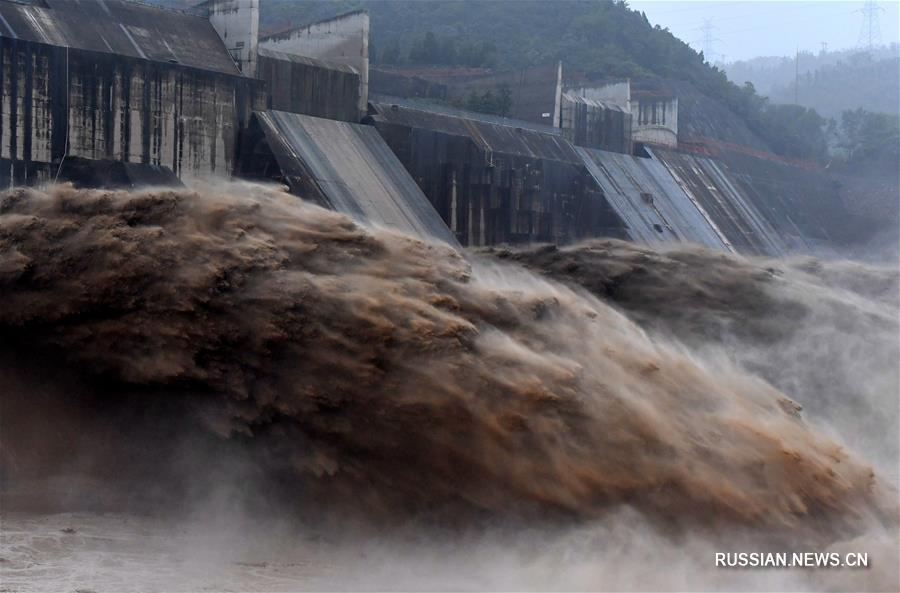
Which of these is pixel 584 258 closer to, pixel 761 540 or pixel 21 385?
pixel 761 540

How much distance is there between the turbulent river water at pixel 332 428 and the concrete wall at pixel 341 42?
1201 inches

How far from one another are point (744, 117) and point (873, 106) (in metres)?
106

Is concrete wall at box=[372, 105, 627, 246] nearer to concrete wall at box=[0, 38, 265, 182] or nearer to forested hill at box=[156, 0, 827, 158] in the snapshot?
concrete wall at box=[0, 38, 265, 182]

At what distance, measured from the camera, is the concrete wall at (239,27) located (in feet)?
124

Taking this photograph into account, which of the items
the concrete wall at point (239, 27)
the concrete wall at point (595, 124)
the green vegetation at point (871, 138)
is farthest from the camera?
the green vegetation at point (871, 138)

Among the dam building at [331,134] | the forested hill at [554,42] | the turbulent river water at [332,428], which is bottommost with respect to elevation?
the turbulent river water at [332,428]

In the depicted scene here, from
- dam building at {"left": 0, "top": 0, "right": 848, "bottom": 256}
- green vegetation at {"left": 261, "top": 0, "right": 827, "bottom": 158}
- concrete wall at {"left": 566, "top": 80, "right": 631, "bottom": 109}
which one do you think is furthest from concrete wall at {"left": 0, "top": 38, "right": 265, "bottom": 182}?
green vegetation at {"left": 261, "top": 0, "right": 827, "bottom": 158}

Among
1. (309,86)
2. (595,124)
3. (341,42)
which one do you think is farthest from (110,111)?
(595,124)

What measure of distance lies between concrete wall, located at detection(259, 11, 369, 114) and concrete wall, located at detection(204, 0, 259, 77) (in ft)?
15.9

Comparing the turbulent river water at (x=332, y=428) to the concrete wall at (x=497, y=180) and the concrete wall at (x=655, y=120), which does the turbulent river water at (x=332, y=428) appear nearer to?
the concrete wall at (x=497, y=180)

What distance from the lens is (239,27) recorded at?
125ft

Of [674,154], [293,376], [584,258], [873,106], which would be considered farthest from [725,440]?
[873,106]

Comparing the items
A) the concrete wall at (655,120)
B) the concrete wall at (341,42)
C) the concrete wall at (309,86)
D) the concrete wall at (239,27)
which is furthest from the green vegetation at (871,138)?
the concrete wall at (239,27)

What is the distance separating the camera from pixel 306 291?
10828 mm
